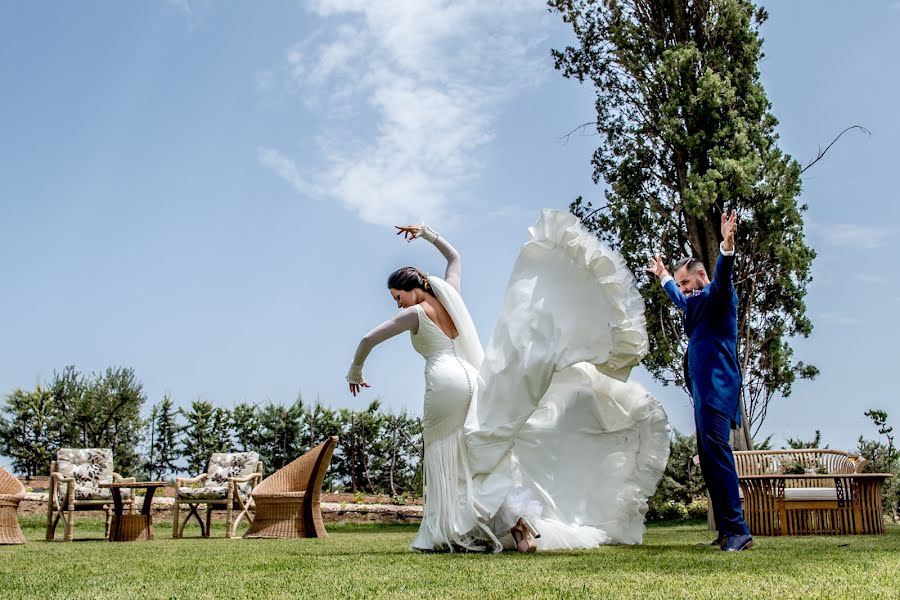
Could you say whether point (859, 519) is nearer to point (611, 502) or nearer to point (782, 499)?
point (782, 499)

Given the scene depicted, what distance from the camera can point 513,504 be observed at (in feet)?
17.6

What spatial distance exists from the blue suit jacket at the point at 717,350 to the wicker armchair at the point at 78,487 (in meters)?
7.70

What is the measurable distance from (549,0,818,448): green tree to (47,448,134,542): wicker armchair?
8.12m

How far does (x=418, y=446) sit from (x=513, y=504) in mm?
10246

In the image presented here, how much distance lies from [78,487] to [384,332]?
6675 millimetres

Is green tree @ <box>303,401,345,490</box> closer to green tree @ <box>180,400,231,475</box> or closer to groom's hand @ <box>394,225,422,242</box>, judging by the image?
green tree @ <box>180,400,231,475</box>

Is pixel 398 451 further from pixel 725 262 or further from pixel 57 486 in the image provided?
pixel 725 262

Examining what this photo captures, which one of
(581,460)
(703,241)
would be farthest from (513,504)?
(703,241)

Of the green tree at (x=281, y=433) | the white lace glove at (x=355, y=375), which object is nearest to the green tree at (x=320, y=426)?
the green tree at (x=281, y=433)

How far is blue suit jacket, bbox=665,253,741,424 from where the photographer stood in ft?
17.9

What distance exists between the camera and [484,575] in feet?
12.3

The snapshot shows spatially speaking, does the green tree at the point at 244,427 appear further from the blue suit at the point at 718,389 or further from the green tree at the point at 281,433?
the blue suit at the point at 718,389

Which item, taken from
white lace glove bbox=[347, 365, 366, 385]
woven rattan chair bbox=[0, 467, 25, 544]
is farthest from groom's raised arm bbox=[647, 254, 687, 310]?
woven rattan chair bbox=[0, 467, 25, 544]

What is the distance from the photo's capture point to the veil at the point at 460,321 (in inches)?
236
